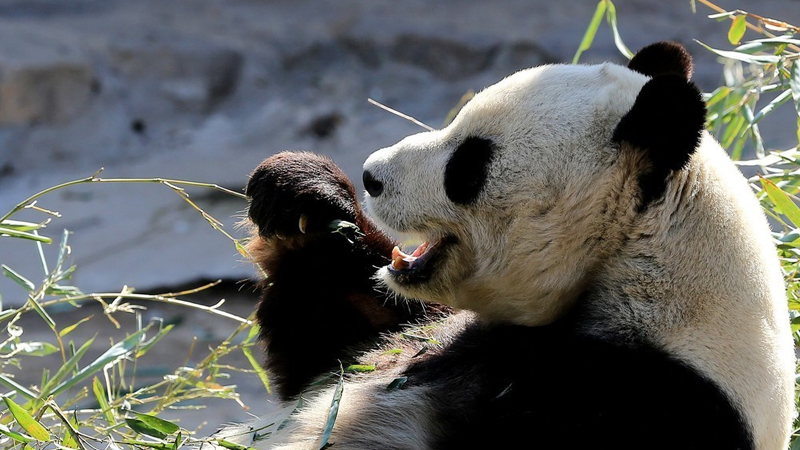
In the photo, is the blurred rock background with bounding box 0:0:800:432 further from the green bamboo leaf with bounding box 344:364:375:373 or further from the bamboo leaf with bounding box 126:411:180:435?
Result: the bamboo leaf with bounding box 126:411:180:435

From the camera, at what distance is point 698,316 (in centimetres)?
182

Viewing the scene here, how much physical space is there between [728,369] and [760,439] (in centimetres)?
16

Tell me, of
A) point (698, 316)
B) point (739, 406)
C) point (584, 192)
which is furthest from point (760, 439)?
point (584, 192)

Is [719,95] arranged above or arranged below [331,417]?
above

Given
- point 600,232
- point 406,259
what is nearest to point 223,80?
point 406,259

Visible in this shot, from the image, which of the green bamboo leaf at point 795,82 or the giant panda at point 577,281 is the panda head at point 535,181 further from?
the green bamboo leaf at point 795,82

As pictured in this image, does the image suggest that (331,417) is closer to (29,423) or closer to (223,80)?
(29,423)

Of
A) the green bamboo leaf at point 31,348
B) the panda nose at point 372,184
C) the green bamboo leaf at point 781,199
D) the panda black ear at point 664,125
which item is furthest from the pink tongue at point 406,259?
the green bamboo leaf at point 31,348

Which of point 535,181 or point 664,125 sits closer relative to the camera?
point 664,125

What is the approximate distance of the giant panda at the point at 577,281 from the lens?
1.80m

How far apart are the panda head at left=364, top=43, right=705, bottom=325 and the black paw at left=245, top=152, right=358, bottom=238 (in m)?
0.44

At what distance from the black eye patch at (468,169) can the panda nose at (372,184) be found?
0.15 meters

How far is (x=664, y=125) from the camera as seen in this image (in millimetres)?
1794

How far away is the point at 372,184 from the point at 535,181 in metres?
0.37
